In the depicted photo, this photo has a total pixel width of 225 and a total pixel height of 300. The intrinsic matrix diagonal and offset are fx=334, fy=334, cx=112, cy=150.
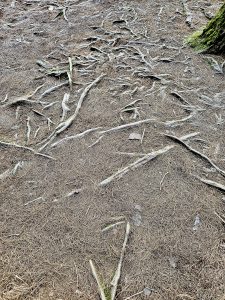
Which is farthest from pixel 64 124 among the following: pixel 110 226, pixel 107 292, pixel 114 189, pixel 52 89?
pixel 107 292

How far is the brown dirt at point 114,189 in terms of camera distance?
261 cm

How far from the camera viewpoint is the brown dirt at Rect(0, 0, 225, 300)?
8.55ft

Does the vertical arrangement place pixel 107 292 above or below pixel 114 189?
below

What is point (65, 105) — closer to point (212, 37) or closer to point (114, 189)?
point (114, 189)

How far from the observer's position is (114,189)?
3281 mm

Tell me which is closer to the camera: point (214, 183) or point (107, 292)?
point (107, 292)

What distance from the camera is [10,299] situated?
2480 mm

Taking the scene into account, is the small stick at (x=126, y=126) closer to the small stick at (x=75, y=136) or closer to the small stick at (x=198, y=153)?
the small stick at (x=75, y=136)

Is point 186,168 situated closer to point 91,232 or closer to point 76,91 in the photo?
point 91,232

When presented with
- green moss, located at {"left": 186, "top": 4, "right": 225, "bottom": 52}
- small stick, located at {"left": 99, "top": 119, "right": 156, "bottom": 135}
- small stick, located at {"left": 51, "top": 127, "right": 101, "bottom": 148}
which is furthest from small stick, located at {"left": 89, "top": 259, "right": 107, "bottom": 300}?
green moss, located at {"left": 186, "top": 4, "right": 225, "bottom": 52}

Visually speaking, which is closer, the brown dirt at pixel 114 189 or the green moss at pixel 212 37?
the brown dirt at pixel 114 189

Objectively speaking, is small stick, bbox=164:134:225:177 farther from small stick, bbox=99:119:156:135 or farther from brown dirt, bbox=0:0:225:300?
small stick, bbox=99:119:156:135

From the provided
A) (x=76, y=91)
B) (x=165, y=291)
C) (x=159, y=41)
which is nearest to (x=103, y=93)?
(x=76, y=91)

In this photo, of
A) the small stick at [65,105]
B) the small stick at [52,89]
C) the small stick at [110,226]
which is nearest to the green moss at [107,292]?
the small stick at [110,226]
